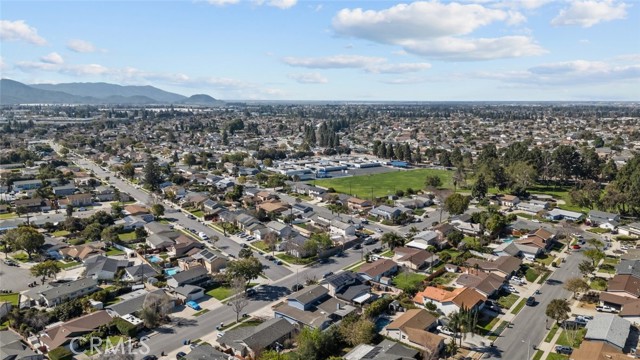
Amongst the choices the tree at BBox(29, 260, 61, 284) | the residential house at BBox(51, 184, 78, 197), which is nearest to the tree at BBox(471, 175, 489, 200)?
the tree at BBox(29, 260, 61, 284)

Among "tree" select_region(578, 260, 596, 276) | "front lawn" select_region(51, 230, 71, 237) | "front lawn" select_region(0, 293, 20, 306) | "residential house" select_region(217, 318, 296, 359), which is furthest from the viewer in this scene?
"front lawn" select_region(51, 230, 71, 237)

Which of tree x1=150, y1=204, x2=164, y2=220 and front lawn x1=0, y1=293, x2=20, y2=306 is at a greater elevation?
tree x1=150, y1=204, x2=164, y2=220

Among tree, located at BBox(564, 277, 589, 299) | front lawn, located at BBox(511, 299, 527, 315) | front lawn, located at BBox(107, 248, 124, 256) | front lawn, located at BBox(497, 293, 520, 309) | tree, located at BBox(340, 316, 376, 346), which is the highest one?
tree, located at BBox(564, 277, 589, 299)

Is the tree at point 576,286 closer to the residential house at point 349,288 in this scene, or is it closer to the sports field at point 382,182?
the residential house at point 349,288

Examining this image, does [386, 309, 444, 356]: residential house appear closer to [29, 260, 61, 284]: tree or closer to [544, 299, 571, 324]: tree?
[544, 299, 571, 324]: tree

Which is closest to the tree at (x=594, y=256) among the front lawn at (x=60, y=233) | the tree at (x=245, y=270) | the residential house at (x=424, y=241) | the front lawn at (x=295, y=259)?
the residential house at (x=424, y=241)

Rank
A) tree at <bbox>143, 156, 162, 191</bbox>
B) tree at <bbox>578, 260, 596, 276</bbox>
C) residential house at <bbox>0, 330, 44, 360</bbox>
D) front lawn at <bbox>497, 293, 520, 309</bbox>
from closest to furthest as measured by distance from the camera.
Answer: residential house at <bbox>0, 330, 44, 360</bbox>, front lawn at <bbox>497, 293, 520, 309</bbox>, tree at <bbox>578, 260, 596, 276</bbox>, tree at <bbox>143, 156, 162, 191</bbox>

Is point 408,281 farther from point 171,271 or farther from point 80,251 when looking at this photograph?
point 80,251

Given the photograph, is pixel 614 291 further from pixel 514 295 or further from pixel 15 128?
pixel 15 128
